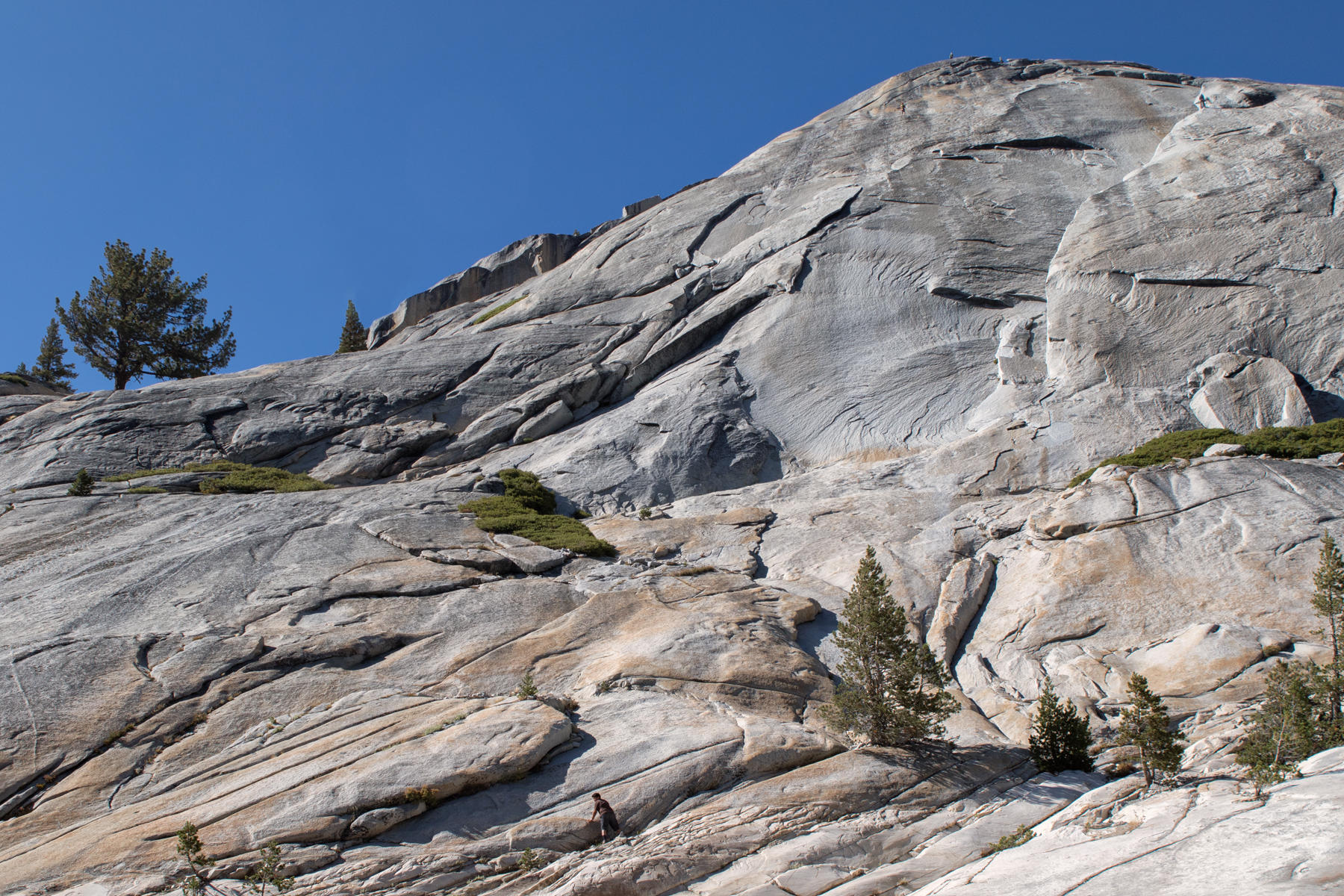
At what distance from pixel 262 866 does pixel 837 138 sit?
43.1 metres

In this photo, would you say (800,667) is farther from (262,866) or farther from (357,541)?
(357,541)

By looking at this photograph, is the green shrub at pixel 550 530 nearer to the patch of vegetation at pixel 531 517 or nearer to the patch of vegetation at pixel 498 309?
the patch of vegetation at pixel 531 517

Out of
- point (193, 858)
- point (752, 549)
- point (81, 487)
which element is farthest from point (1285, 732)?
point (81, 487)

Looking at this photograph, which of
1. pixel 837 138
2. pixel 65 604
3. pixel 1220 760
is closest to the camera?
pixel 1220 760

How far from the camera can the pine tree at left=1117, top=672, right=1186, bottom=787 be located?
13422 mm

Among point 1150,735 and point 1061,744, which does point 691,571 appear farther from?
point 1150,735

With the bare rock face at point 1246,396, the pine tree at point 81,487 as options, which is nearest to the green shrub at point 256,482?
the pine tree at point 81,487

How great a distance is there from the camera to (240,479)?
29891 millimetres

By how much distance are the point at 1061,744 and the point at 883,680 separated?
2960mm

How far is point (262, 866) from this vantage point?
1220 centimetres

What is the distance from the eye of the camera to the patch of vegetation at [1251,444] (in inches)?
910

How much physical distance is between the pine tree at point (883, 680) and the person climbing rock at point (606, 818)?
4191 millimetres

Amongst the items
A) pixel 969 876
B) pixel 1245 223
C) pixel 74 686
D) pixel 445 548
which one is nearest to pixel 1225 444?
pixel 1245 223

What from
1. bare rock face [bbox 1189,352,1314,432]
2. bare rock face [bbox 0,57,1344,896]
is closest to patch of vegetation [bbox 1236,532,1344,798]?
bare rock face [bbox 0,57,1344,896]
